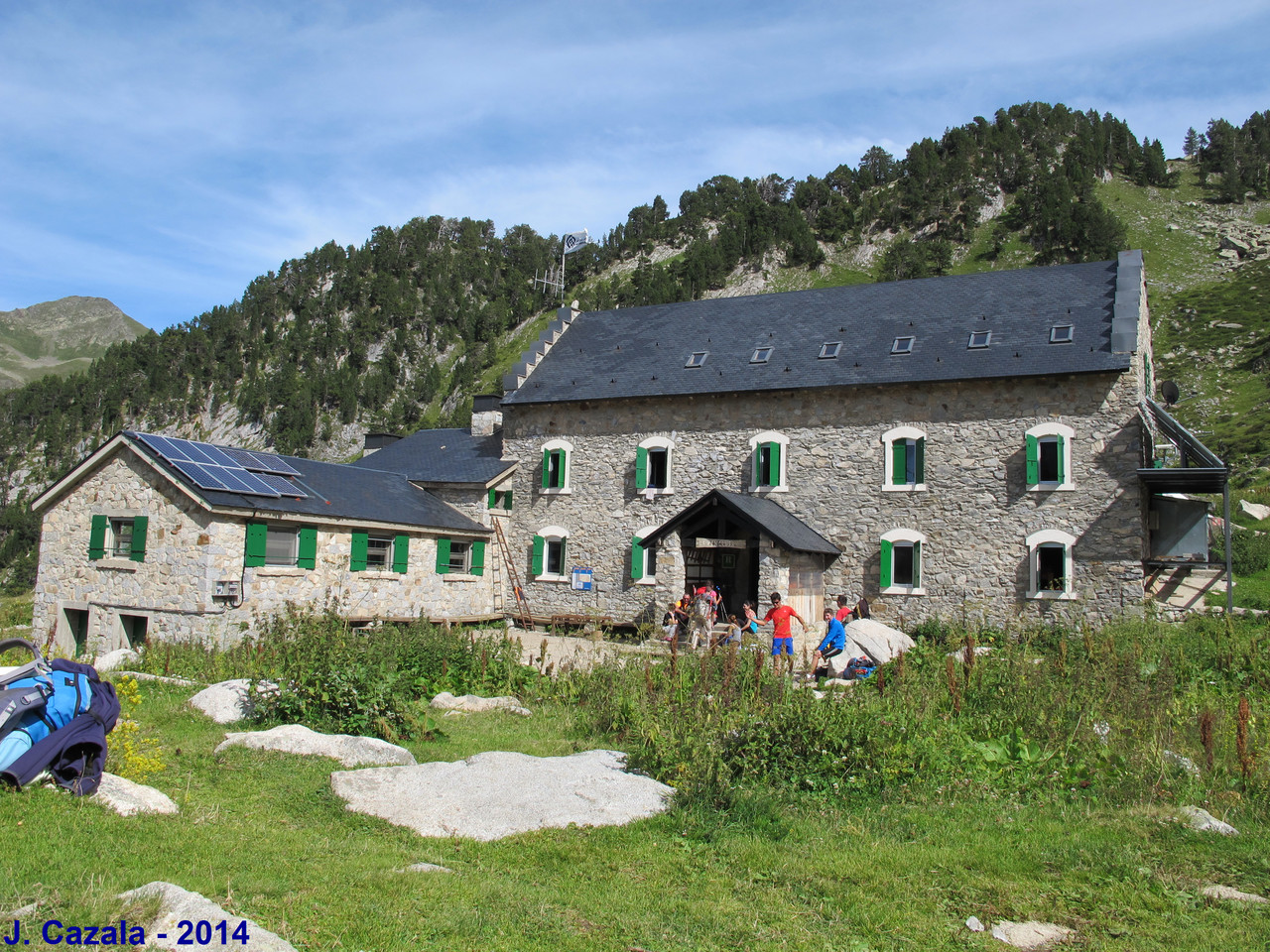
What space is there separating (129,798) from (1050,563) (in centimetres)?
1867

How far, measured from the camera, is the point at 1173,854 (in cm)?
588

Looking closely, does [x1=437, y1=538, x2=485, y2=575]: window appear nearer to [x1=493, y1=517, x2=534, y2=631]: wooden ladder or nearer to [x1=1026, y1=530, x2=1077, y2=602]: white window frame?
[x1=493, y1=517, x2=534, y2=631]: wooden ladder

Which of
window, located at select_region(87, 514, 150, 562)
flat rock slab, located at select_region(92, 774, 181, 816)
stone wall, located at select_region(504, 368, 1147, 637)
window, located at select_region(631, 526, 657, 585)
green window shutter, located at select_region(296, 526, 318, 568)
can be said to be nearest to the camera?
flat rock slab, located at select_region(92, 774, 181, 816)

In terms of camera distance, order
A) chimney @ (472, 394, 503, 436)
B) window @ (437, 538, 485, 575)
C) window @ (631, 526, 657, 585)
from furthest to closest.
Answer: chimney @ (472, 394, 503, 436)
window @ (437, 538, 485, 575)
window @ (631, 526, 657, 585)

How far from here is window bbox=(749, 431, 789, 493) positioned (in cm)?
2214

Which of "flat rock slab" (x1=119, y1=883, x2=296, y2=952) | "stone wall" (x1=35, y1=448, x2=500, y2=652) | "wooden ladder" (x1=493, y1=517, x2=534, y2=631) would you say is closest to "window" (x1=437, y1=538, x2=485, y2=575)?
"wooden ladder" (x1=493, y1=517, x2=534, y2=631)

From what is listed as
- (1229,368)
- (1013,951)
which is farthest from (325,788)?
(1229,368)

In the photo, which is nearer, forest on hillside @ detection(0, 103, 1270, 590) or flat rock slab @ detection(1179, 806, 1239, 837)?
flat rock slab @ detection(1179, 806, 1239, 837)

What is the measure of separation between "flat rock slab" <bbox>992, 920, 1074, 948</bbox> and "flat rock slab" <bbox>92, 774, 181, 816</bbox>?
526cm

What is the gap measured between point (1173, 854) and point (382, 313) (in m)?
99.1

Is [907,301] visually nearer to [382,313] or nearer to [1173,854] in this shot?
[1173,854]

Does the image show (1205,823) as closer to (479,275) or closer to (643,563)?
(643,563)

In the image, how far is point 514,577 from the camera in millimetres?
25031

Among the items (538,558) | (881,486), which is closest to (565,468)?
(538,558)
